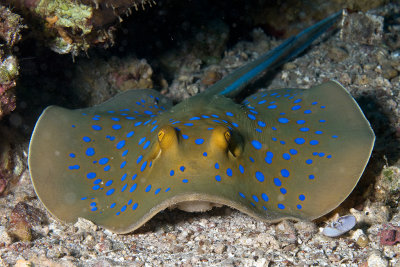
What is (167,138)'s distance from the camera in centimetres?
338

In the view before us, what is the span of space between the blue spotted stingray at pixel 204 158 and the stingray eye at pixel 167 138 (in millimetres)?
12

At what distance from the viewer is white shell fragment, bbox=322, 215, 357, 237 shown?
3342 millimetres

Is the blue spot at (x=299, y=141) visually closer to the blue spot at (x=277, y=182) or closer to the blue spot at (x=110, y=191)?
the blue spot at (x=277, y=182)

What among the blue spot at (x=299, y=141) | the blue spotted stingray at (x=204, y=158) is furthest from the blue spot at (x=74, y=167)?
the blue spot at (x=299, y=141)

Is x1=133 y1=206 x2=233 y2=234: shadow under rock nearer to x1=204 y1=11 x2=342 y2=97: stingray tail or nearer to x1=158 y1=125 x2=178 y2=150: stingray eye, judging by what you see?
x1=158 y1=125 x2=178 y2=150: stingray eye

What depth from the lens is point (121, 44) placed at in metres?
6.92

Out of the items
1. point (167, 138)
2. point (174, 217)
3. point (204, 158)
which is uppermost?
point (167, 138)

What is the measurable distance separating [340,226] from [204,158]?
5.32 feet

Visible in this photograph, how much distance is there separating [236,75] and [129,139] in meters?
2.47

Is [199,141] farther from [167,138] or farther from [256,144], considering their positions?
[256,144]

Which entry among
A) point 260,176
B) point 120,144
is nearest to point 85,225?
point 120,144

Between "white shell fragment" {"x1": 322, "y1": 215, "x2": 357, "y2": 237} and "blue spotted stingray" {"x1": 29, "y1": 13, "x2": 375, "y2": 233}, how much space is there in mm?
245

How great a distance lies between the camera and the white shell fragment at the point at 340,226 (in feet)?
11.0

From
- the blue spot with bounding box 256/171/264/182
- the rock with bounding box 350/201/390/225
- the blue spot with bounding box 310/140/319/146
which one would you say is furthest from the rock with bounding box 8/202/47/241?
the rock with bounding box 350/201/390/225
